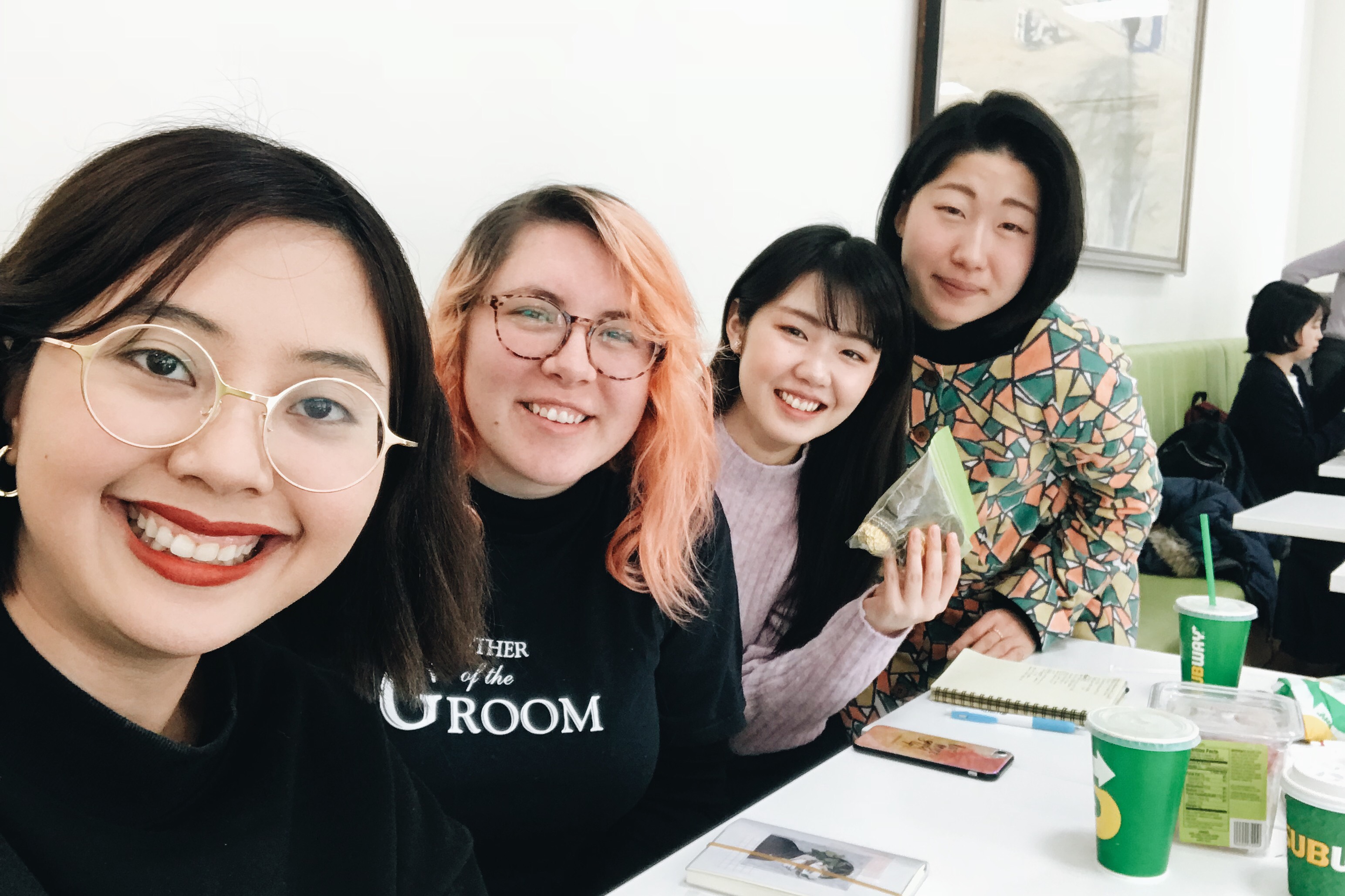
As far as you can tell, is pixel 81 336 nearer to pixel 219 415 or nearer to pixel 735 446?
pixel 219 415

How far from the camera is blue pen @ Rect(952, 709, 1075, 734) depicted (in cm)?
132

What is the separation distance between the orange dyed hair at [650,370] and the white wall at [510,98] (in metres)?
0.33

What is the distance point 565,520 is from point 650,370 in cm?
21

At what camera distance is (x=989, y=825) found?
1.06 meters

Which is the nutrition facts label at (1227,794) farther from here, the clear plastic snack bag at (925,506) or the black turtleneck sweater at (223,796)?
the black turtleneck sweater at (223,796)

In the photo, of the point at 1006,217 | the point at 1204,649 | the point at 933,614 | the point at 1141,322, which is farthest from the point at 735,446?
the point at 1141,322

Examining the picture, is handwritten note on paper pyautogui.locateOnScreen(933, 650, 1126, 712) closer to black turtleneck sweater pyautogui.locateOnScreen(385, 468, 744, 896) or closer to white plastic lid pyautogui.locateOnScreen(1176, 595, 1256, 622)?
white plastic lid pyautogui.locateOnScreen(1176, 595, 1256, 622)

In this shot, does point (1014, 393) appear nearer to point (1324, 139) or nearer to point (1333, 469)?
point (1333, 469)

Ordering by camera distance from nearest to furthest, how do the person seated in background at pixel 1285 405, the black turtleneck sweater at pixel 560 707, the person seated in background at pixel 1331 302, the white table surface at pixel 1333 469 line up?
the black turtleneck sweater at pixel 560 707 < the white table surface at pixel 1333 469 < the person seated in background at pixel 1285 405 < the person seated in background at pixel 1331 302

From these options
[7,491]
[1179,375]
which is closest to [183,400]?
[7,491]

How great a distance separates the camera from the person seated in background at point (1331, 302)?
4.65m

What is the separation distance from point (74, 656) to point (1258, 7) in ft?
20.3

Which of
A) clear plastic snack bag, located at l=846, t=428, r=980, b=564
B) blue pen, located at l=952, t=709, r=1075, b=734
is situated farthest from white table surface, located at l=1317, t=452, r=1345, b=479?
blue pen, located at l=952, t=709, r=1075, b=734

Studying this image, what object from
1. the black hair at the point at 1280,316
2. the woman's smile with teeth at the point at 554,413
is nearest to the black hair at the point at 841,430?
the woman's smile with teeth at the point at 554,413
